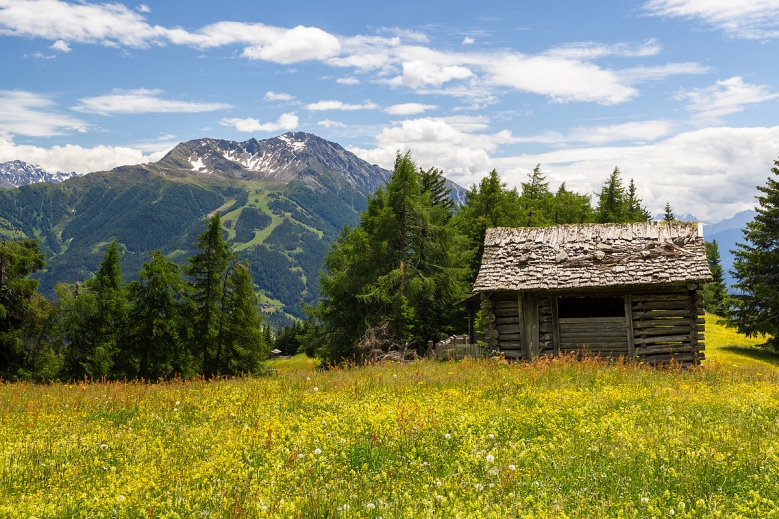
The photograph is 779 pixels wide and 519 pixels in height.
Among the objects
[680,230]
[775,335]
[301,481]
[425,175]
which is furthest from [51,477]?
[425,175]

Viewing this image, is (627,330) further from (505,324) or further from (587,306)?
(587,306)

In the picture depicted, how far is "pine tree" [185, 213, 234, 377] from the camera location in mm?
38875

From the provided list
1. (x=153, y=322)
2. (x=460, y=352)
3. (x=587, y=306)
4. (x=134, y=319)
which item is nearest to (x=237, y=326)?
(x=153, y=322)

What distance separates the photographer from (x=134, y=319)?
37.7 meters

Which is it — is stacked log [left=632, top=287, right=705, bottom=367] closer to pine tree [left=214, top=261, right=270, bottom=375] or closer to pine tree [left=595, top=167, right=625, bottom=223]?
pine tree [left=214, top=261, right=270, bottom=375]

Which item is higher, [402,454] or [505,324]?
[505,324]

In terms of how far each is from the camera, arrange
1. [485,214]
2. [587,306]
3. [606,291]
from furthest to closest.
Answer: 1. [485,214]
2. [587,306]
3. [606,291]

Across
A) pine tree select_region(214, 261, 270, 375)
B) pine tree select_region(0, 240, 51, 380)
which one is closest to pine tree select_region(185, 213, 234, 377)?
pine tree select_region(214, 261, 270, 375)

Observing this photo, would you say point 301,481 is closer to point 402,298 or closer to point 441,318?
point 402,298

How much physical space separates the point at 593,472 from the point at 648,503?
3.22 ft

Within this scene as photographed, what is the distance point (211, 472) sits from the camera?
629cm

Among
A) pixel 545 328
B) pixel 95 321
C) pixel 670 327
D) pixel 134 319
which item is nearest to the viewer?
pixel 670 327

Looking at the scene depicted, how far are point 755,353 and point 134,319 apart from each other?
3861cm

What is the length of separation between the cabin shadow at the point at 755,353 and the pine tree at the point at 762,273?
68 centimetres
